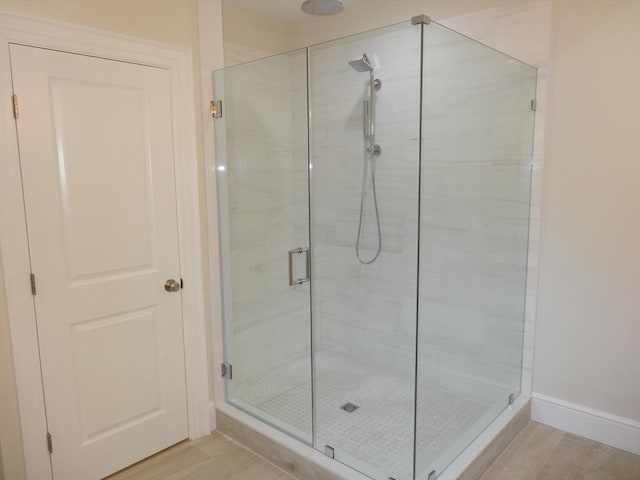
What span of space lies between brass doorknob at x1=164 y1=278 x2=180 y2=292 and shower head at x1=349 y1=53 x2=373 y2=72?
5.24 feet

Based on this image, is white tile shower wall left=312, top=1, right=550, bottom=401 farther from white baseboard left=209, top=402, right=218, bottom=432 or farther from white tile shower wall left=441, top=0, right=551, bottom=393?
white baseboard left=209, top=402, right=218, bottom=432

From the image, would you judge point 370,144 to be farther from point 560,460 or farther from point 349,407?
point 560,460

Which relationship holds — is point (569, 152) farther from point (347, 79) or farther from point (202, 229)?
point (202, 229)

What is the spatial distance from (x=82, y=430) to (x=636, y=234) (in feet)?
9.21

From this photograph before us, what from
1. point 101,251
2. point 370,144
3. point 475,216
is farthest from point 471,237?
point 101,251

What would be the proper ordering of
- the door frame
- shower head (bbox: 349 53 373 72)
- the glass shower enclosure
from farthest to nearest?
shower head (bbox: 349 53 373 72)
the glass shower enclosure
the door frame

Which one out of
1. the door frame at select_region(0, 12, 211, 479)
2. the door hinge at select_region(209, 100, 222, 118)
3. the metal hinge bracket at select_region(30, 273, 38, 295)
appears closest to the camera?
the door frame at select_region(0, 12, 211, 479)

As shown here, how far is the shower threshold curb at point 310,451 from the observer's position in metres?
2.08

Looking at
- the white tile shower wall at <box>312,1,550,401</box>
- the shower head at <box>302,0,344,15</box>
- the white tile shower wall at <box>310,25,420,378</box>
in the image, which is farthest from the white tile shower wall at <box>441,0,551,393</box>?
the shower head at <box>302,0,344,15</box>

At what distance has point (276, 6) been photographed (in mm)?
3039

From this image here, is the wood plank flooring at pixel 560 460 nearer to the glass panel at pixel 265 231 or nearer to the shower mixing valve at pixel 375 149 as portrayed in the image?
the glass panel at pixel 265 231

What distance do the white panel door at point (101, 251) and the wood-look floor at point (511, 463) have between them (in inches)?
4.9

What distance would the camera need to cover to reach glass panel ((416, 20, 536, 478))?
7.55 feet

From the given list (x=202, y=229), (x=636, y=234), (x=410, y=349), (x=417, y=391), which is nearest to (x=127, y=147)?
(x=202, y=229)
